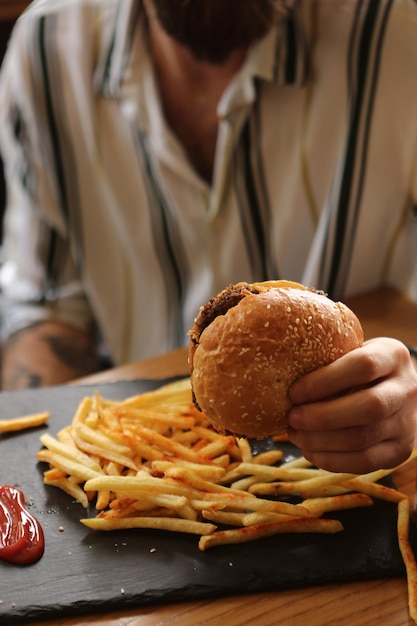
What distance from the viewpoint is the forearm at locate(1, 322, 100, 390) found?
9.39 feet

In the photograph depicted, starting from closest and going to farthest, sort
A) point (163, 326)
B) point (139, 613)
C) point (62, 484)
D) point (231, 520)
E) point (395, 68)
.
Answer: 1. point (139, 613)
2. point (231, 520)
3. point (62, 484)
4. point (395, 68)
5. point (163, 326)

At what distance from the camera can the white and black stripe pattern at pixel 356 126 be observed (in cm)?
277

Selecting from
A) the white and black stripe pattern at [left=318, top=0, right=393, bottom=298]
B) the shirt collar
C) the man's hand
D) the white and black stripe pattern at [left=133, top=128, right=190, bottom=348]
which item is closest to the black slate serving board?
the man's hand

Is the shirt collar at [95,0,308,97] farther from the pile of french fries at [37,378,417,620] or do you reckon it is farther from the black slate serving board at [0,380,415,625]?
the black slate serving board at [0,380,415,625]

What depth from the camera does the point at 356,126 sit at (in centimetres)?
281

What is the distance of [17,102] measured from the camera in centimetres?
315

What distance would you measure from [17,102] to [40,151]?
0.22m

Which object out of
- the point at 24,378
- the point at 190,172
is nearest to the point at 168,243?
the point at 190,172

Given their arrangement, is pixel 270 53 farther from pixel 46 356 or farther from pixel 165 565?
pixel 165 565

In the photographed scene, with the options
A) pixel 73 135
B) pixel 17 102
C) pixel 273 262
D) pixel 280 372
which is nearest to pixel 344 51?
pixel 273 262

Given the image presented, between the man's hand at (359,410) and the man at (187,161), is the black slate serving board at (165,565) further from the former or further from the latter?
the man at (187,161)

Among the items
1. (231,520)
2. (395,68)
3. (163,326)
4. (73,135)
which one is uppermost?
(395,68)

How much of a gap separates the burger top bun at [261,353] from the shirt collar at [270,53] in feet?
4.52

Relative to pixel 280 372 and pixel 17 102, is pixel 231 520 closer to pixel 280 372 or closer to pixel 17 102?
pixel 280 372
